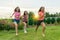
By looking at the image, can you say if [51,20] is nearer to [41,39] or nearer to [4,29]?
[4,29]

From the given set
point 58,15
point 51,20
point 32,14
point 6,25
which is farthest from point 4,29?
point 58,15

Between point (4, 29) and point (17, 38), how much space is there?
21.4ft

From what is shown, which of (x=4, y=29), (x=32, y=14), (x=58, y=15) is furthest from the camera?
(x=58, y=15)

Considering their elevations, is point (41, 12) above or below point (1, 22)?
above

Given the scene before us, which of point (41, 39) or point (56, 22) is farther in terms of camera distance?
point (56, 22)

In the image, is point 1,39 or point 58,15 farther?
point 58,15

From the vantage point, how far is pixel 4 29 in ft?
68.2

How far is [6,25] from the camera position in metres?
21.1

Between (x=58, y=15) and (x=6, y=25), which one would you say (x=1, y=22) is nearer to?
(x=6, y=25)

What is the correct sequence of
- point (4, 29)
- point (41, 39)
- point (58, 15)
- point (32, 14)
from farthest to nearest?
point (58, 15) < point (32, 14) < point (4, 29) < point (41, 39)

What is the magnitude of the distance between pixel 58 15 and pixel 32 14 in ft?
15.7

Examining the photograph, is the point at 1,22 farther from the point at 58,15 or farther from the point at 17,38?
the point at 58,15

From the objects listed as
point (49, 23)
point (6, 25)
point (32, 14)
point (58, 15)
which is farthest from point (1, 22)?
point (58, 15)

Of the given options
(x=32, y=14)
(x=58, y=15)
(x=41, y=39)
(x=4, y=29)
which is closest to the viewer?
(x=41, y=39)
